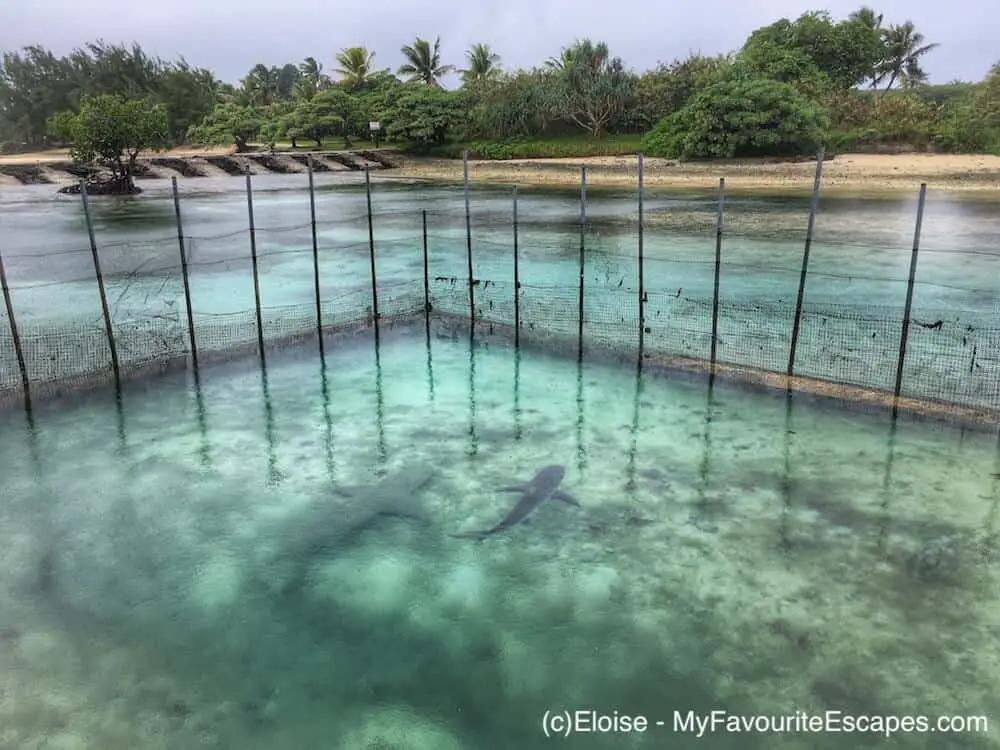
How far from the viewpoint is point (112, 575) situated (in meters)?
5.75

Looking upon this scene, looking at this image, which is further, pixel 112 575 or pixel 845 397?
pixel 845 397

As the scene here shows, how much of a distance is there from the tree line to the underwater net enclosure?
66.8 feet

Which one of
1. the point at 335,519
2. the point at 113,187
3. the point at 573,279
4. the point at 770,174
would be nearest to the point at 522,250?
the point at 573,279

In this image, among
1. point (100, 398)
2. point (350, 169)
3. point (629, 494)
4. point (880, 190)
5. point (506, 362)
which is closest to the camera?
point (629, 494)

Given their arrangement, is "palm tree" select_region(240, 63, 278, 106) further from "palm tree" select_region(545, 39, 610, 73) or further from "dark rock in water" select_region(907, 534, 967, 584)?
"dark rock in water" select_region(907, 534, 967, 584)

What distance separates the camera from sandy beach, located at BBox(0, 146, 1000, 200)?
85.4 feet

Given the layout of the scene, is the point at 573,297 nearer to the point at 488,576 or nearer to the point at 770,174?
the point at 488,576

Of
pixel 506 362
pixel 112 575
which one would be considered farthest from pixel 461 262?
pixel 112 575

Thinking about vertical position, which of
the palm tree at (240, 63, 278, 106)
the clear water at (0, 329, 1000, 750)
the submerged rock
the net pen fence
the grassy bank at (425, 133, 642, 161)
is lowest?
the submerged rock

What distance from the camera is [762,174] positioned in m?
29.8

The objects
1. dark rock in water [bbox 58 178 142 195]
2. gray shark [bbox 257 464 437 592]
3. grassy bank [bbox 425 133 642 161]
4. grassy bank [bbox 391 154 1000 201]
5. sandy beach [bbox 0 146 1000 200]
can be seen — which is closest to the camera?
gray shark [bbox 257 464 437 592]

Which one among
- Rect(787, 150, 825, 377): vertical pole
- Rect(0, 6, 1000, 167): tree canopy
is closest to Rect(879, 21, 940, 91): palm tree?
Rect(0, 6, 1000, 167): tree canopy

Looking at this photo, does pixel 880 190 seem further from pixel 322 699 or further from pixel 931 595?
pixel 322 699

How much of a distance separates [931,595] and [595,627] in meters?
2.26
